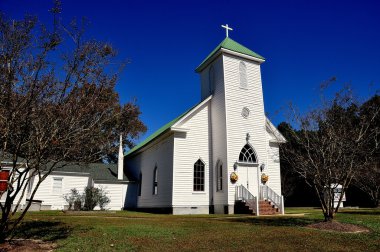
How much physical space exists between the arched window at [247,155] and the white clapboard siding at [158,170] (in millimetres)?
4999

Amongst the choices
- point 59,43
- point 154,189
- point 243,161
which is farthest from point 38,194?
point 59,43

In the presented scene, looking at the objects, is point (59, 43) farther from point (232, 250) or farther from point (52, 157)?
point (232, 250)

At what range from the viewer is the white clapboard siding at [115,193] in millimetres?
29539

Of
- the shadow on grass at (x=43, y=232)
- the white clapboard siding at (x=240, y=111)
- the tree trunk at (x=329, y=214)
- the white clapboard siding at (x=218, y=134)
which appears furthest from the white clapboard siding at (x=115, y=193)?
the tree trunk at (x=329, y=214)

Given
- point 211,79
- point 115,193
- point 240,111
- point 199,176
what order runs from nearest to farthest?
point 199,176, point 240,111, point 211,79, point 115,193

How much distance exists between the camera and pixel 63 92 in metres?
9.20

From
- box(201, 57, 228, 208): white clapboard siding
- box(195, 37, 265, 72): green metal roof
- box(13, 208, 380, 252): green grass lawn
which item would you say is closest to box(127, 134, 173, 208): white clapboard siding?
Answer: box(201, 57, 228, 208): white clapboard siding

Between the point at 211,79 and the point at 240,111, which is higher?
the point at 211,79

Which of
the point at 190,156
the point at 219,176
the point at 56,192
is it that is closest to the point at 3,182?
the point at 190,156

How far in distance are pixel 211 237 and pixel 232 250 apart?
185cm

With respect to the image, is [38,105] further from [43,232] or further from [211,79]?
[211,79]

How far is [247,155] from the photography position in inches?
870

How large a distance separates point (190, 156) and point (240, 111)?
4.82 metres

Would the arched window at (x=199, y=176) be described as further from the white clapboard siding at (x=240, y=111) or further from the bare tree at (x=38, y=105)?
the bare tree at (x=38, y=105)
